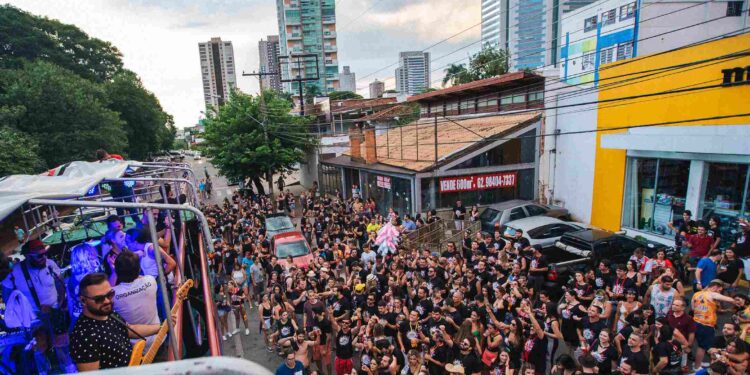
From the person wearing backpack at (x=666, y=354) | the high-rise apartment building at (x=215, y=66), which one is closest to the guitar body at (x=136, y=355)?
the person wearing backpack at (x=666, y=354)

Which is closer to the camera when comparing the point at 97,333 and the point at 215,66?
the point at 97,333

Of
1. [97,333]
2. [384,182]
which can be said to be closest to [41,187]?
[97,333]

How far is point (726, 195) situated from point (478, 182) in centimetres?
846

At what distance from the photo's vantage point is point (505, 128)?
17.9m

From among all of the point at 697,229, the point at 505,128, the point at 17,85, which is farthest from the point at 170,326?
the point at 17,85

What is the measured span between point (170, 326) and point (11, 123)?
76.6 feet

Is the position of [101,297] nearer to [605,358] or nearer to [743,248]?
[605,358]

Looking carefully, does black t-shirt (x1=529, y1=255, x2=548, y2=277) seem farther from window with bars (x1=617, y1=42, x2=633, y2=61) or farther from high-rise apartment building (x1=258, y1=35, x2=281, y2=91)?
Answer: high-rise apartment building (x1=258, y1=35, x2=281, y2=91)

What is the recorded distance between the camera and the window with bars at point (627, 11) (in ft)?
122

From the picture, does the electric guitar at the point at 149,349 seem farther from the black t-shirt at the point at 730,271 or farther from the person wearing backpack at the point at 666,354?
the black t-shirt at the point at 730,271

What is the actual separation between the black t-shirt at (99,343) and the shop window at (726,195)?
13.7 m

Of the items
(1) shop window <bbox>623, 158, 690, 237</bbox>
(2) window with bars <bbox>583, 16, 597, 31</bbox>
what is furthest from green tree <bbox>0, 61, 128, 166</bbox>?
(2) window with bars <bbox>583, 16, 597, 31</bbox>

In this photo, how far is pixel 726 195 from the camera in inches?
440

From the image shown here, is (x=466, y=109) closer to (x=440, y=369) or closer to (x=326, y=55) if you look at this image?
(x=440, y=369)
